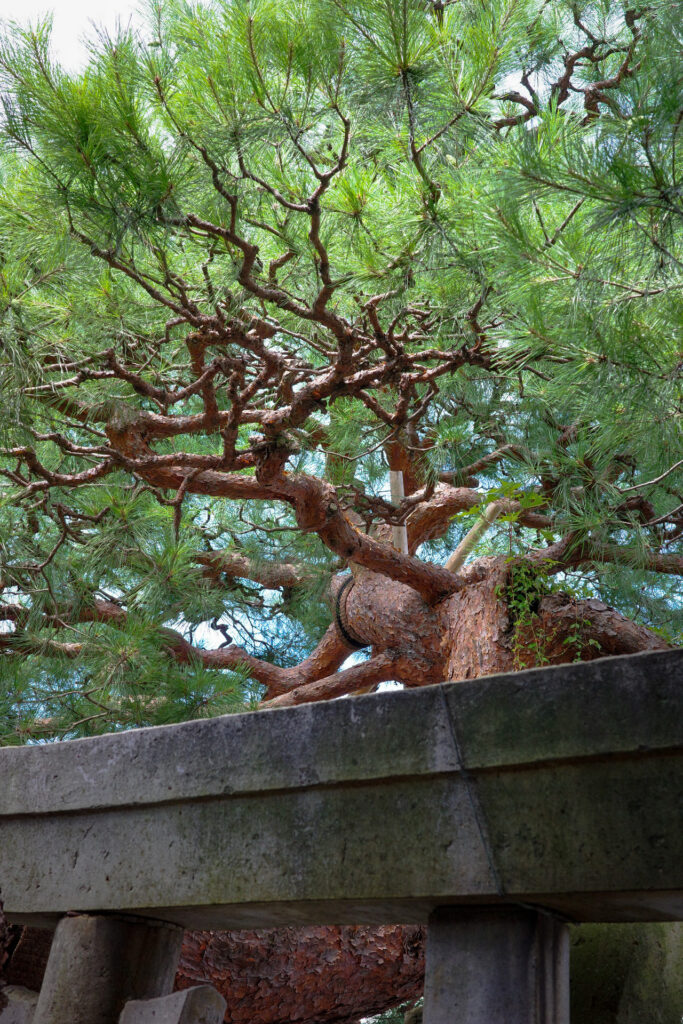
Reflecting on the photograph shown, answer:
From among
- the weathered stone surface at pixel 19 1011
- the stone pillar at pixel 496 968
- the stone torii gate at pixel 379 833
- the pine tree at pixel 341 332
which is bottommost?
the weathered stone surface at pixel 19 1011

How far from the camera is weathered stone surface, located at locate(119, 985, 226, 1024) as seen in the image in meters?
0.99

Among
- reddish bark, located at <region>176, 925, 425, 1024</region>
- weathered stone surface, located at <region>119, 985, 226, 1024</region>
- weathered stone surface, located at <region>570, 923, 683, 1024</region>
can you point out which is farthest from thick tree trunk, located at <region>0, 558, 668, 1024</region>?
weathered stone surface, located at <region>119, 985, 226, 1024</region>

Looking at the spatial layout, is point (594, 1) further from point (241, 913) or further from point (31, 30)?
point (241, 913)

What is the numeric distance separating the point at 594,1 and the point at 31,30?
1.35 meters

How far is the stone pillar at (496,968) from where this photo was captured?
2.81ft

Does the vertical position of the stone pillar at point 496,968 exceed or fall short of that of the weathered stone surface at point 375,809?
it falls short

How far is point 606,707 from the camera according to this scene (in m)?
0.85

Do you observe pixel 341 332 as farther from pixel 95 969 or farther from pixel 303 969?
pixel 303 969

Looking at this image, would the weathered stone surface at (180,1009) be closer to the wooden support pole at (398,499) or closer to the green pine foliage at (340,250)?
the green pine foliage at (340,250)

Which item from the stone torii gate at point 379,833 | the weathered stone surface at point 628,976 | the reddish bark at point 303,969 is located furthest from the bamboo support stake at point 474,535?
the stone torii gate at point 379,833

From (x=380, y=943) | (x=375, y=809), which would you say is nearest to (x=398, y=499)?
(x=380, y=943)

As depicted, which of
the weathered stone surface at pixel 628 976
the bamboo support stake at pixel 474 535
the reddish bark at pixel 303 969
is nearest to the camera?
the weathered stone surface at pixel 628 976

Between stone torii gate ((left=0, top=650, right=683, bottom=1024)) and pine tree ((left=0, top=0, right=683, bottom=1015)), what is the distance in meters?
0.74

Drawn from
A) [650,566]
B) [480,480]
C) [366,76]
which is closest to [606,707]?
[366,76]
